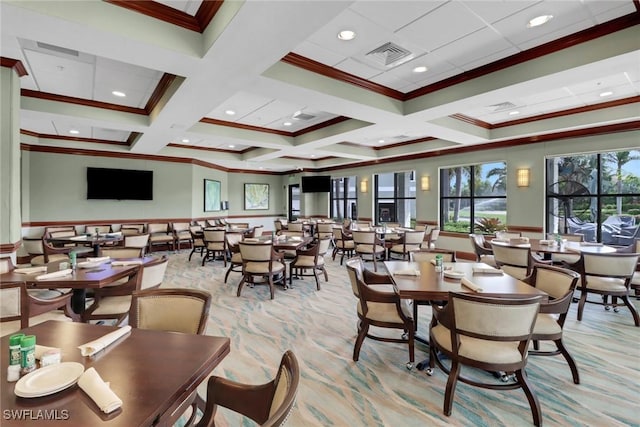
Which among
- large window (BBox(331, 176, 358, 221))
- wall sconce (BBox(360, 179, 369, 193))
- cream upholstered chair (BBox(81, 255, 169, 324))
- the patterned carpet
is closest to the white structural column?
cream upholstered chair (BBox(81, 255, 169, 324))

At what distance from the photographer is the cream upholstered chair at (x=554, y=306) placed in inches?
91.7

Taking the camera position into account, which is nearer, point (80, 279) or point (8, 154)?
point (80, 279)

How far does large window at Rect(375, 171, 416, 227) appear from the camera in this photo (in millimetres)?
9695

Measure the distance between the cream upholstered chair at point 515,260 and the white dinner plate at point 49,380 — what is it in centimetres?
458

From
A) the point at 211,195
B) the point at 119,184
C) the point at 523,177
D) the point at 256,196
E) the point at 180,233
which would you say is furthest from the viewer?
the point at 256,196

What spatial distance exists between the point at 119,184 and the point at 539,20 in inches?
383

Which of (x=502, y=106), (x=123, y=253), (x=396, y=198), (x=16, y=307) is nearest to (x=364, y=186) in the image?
(x=396, y=198)

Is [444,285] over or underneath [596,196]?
underneath

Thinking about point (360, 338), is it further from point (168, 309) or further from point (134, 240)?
point (134, 240)

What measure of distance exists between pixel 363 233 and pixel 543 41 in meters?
4.15

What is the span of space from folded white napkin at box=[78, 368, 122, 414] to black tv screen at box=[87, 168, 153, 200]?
348 inches

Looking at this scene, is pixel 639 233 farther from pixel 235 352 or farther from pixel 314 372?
pixel 235 352

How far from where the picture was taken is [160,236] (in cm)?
845

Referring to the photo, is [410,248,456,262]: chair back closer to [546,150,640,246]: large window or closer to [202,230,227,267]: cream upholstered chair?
[202,230,227,267]: cream upholstered chair
